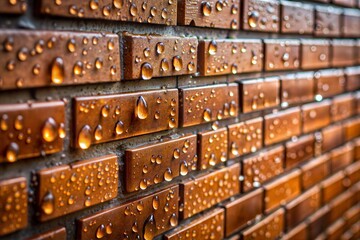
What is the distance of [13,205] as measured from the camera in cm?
99

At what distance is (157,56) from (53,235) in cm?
60

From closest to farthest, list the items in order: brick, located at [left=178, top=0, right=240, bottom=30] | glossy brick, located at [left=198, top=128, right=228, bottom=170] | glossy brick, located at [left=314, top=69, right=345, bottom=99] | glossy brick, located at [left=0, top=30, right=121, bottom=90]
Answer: glossy brick, located at [left=0, top=30, right=121, bottom=90], brick, located at [left=178, top=0, right=240, bottom=30], glossy brick, located at [left=198, top=128, right=228, bottom=170], glossy brick, located at [left=314, top=69, right=345, bottom=99]

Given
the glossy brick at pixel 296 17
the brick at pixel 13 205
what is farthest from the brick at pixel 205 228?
the glossy brick at pixel 296 17

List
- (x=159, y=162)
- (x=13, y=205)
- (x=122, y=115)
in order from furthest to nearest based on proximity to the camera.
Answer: (x=159, y=162), (x=122, y=115), (x=13, y=205)

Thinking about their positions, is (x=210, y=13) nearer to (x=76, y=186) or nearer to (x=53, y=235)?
(x=76, y=186)

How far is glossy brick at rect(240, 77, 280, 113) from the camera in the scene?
1.76 meters

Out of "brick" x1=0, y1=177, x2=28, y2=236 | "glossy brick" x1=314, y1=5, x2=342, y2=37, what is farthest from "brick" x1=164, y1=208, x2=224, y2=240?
"glossy brick" x1=314, y1=5, x2=342, y2=37

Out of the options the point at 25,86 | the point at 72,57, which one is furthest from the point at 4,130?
the point at 72,57

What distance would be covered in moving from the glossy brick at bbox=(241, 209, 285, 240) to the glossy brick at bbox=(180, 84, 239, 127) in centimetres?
53

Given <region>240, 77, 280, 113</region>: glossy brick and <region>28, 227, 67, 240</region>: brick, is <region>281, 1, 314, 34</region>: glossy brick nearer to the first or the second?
<region>240, 77, 280, 113</region>: glossy brick

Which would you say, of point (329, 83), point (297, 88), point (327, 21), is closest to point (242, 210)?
point (297, 88)

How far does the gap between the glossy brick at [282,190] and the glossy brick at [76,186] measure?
0.96 meters

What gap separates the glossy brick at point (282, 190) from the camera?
199cm

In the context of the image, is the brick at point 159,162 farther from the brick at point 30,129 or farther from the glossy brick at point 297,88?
the glossy brick at point 297,88
